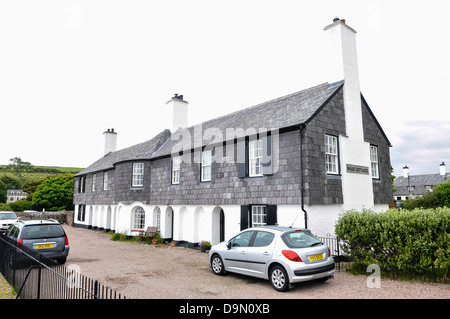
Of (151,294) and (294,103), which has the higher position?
(294,103)

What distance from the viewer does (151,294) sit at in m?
8.00

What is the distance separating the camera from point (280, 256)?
8.13m

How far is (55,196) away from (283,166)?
3872 centimetres

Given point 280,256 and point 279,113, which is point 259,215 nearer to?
point 279,113

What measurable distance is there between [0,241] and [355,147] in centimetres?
1535

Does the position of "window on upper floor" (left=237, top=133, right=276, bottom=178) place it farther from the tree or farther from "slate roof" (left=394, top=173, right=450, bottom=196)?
"slate roof" (left=394, top=173, right=450, bottom=196)

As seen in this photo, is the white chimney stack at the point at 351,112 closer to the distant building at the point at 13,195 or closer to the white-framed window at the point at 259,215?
the white-framed window at the point at 259,215

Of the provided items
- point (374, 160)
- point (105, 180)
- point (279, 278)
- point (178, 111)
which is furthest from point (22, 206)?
point (279, 278)

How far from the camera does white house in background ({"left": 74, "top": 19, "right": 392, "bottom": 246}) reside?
41.7ft

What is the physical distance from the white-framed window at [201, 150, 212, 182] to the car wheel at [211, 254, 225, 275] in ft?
22.7
